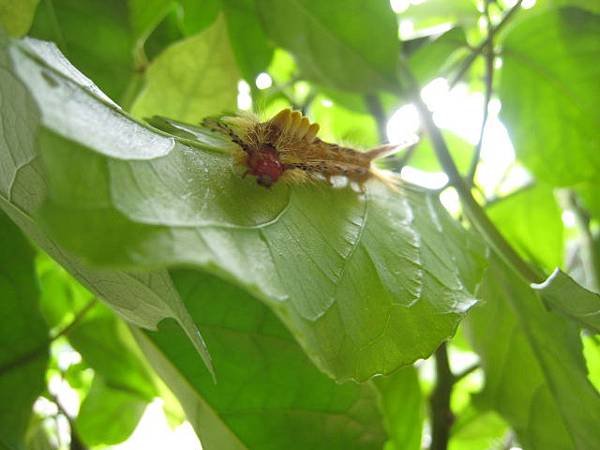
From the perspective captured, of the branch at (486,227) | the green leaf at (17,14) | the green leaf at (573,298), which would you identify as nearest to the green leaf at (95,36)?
the green leaf at (17,14)

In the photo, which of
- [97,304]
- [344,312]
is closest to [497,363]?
[344,312]

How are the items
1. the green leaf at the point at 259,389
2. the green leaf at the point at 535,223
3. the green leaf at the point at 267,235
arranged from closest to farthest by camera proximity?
the green leaf at the point at 267,235, the green leaf at the point at 259,389, the green leaf at the point at 535,223

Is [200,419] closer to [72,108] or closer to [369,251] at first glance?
[369,251]

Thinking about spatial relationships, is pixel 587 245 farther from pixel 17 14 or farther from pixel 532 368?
pixel 17 14

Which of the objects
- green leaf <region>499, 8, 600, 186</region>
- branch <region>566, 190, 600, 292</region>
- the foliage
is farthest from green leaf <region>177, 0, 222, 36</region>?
branch <region>566, 190, 600, 292</region>

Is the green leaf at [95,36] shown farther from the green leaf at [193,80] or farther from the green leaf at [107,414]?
the green leaf at [107,414]

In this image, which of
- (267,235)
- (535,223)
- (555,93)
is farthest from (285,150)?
(535,223)
